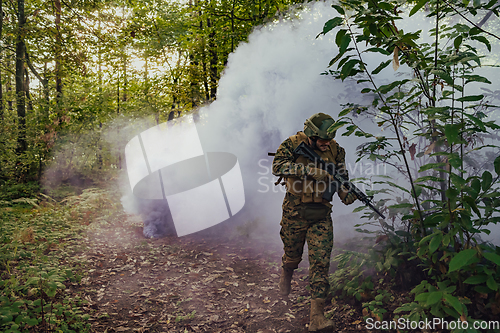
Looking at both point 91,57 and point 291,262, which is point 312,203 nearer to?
point 291,262

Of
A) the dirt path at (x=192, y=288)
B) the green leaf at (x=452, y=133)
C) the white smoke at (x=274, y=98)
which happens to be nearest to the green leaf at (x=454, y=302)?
the green leaf at (x=452, y=133)

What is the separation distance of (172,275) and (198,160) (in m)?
3.56

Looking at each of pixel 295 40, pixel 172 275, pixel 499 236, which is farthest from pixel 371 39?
pixel 295 40

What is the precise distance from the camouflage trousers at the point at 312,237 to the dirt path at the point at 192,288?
44 centimetres

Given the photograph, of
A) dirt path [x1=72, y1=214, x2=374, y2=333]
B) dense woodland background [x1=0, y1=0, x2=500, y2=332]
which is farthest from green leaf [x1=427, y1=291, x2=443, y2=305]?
dirt path [x1=72, y1=214, x2=374, y2=333]

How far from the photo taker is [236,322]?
3.35 metres

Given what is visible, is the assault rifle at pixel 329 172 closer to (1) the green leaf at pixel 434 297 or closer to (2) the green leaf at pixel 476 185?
(2) the green leaf at pixel 476 185

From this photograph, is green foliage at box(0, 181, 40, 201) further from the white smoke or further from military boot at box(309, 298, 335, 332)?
military boot at box(309, 298, 335, 332)

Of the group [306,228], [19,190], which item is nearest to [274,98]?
[306,228]

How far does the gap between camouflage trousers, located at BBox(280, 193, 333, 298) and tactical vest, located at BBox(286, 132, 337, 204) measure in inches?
3.9

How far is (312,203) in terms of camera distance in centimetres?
336

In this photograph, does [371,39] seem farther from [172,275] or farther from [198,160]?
[198,160]

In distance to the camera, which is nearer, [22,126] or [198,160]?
[198,160]

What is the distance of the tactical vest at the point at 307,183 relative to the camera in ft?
10.8
